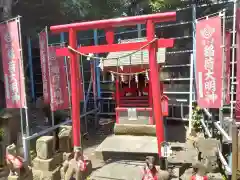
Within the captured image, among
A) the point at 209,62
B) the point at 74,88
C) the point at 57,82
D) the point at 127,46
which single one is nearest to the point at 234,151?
the point at 209,62

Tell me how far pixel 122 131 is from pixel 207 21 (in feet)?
17.3

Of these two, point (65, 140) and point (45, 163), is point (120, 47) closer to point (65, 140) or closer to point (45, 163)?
point (65, 140)

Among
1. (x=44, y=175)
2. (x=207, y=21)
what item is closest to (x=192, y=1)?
(x=207, y=21)

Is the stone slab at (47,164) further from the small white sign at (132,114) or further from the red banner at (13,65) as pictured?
the small white sign at (132,114)

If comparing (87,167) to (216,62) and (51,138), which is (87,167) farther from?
(216,62)

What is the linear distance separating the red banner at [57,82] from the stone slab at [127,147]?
206 cm

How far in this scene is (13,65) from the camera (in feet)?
24.3

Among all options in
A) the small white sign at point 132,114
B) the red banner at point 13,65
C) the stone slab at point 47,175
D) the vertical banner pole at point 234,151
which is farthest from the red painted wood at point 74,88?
the vertical banner pole at point 234,151

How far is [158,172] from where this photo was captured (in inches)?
217

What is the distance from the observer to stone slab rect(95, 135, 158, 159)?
8117mm

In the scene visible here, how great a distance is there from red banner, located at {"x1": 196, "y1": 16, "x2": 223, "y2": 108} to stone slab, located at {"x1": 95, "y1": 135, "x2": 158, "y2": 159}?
2.39 meters

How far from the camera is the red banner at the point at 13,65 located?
7.23 meters

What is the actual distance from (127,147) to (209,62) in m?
3.90

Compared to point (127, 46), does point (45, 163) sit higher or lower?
lower
